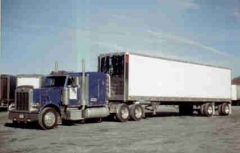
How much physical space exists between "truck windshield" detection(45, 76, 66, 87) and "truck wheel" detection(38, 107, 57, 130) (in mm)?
1744

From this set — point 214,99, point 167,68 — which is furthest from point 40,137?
point 214,99

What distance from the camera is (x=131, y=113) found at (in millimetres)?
20141

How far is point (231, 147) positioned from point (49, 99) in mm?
9102

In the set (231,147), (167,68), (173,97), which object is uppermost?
(167,68)

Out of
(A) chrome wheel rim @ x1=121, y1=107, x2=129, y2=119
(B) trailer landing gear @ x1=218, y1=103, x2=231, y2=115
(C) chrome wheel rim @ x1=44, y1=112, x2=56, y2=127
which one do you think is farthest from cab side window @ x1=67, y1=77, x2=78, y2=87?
(B) trailer landing gear @ x1=218, y1=103, x2=231, y2=115

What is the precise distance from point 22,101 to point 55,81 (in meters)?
2.22

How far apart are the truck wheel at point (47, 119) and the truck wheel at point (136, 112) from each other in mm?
5855

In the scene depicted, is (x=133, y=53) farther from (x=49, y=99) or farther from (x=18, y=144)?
(x=18, y=144)

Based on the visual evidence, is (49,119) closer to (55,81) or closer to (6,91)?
(55,81)

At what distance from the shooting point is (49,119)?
1548cm

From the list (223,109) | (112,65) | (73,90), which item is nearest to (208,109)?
(223,109)

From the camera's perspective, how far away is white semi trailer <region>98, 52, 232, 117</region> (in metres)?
19.8

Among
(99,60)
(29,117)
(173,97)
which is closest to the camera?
(29,117)

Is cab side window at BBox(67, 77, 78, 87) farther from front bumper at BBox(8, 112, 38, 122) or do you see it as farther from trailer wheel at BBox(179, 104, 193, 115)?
trailer wheel at BBox(179, 104, 193, 115)
